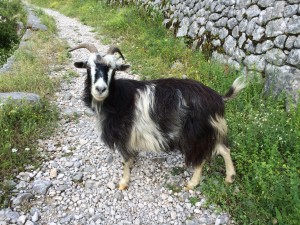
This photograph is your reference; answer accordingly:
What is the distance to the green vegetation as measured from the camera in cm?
1046

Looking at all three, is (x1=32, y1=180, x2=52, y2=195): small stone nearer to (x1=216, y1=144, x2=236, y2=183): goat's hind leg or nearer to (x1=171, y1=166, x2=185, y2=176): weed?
(x1=171, y1=166, x2=185, y2=176): weed

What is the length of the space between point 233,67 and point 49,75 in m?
4.30

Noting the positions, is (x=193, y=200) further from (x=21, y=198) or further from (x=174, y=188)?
(x=21, y=198)

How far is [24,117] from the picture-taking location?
4430 mm

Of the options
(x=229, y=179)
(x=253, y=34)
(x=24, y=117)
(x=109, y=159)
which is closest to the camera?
(x=229, y=179)

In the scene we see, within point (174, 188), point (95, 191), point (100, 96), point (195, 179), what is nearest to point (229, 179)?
point (195, 179)

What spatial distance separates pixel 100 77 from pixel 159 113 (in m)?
0.83

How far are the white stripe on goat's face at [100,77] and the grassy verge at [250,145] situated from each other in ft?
5.69

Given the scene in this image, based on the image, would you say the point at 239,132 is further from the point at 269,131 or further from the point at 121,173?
the point at 121,173

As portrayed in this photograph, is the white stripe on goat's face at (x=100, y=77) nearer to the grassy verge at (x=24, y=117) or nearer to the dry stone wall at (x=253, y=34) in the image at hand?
the grassy verge at (x=24, y=117)

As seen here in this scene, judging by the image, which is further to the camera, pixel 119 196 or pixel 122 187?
pixel 122 187

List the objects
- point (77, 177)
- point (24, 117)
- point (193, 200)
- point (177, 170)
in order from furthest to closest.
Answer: point (24, 117) < point (177, 170) < point (77, 177) < point (193, 200)


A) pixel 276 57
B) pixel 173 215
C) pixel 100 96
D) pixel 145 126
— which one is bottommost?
pixel 173 215

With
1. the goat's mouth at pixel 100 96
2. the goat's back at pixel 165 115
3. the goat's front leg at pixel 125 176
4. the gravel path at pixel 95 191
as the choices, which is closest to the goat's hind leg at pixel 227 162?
the goat's back at pixel 165 115
